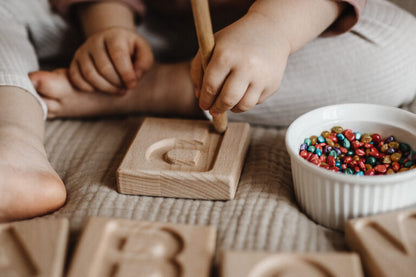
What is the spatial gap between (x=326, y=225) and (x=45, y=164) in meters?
0.35

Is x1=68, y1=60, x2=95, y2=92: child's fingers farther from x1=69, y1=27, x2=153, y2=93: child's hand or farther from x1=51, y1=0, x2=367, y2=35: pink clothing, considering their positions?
x1=51, y1=0, x2=367, y2=35: pink clothing

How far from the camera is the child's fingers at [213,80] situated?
53 cm

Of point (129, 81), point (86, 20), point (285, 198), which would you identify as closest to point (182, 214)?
point (285, 198)

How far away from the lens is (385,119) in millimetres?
577

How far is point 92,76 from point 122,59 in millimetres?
57

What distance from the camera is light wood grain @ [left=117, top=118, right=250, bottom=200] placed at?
550 millimetres

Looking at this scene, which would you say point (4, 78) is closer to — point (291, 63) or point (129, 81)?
point (129, 81)

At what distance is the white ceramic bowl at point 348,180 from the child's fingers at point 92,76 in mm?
317

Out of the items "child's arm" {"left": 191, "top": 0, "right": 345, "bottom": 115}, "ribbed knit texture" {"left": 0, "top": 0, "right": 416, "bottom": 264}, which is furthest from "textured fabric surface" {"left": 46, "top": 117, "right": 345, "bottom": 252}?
"child's arm" {"left": 191, "top": 0, "right": 345, "bottom": 115}

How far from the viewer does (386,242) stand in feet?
1.45

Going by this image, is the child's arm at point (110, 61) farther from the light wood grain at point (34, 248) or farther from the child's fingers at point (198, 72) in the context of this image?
the light wood grain at point (34, 248)

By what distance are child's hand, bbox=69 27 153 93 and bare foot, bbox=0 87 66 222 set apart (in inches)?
4.7

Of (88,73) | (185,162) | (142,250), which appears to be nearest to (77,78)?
(88,73)

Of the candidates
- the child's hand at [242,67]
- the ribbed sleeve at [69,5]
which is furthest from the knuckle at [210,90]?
the ribbed sleeve at [69,5]
